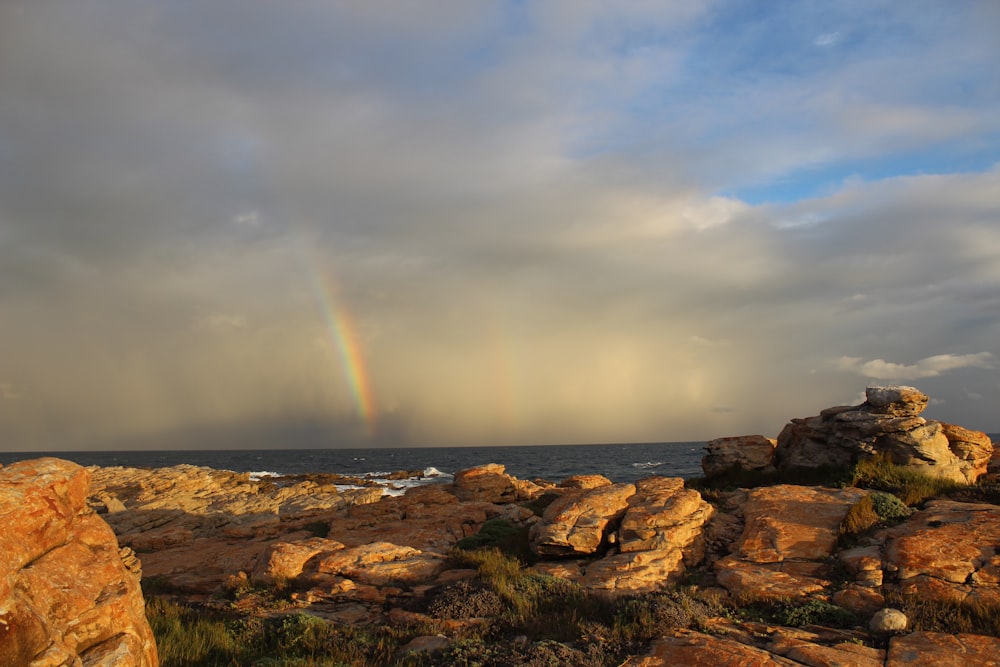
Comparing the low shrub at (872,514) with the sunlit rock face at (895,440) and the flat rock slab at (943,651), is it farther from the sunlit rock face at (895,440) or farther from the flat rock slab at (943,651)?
the sunlit rock face at (895,440)

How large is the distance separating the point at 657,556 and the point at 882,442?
40.6 ft

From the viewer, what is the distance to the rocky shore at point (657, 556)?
7805 millimetres

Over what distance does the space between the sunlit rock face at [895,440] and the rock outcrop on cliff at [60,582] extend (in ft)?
72.0

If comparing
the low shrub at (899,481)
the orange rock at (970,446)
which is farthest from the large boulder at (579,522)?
the orange rock at (970,446)

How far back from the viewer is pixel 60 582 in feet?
24.5

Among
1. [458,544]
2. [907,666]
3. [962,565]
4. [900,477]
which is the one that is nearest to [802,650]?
[907,666]

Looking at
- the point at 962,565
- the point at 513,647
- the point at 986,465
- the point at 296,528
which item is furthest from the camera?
the point at 296,528

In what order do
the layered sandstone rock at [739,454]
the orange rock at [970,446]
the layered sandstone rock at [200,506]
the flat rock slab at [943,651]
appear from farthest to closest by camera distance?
the layered sandstone rock at [200,506] → the layered sandstone rock at [739,454] → the orange rock at [970,446] → the flat rock slab at [943,651]

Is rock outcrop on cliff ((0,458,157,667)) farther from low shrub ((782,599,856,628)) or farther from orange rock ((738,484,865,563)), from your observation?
orange rock ((738,484,865,563))

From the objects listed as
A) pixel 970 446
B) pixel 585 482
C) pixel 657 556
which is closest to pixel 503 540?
pixel 657 556

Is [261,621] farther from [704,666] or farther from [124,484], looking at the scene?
[124,484]

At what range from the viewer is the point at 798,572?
39.7 ft

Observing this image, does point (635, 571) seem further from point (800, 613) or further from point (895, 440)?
point (895, 440)

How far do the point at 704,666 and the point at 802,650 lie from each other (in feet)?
5.85
